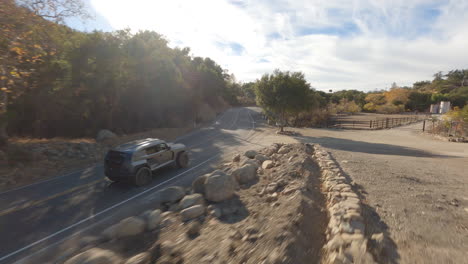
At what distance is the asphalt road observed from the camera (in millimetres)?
4977

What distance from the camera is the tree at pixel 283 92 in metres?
22.9

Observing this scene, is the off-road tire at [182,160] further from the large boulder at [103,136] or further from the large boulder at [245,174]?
the large boulder at [103,136]

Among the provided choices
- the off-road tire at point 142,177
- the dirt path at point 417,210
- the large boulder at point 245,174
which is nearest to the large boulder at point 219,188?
the large boulder at point 245,174

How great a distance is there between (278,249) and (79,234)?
505 centimetres

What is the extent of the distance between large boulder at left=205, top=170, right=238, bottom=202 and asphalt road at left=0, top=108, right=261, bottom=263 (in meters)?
2.39

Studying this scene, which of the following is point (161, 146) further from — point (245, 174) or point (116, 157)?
point (245, 174)

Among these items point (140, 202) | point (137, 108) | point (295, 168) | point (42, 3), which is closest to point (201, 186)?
point (140, 202)

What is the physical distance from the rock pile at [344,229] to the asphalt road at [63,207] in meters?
5.45

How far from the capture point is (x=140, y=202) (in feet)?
23.0

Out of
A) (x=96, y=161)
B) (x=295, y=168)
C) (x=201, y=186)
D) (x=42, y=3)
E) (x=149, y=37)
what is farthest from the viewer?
(x=149, y=37)

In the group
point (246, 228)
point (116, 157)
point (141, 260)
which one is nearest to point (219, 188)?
point (246, 228)

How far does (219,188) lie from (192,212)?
1078 millimetres

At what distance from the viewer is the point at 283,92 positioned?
2291 centimetres

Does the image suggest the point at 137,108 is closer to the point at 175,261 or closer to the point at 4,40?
the point at 4,40
